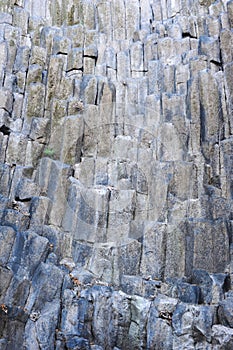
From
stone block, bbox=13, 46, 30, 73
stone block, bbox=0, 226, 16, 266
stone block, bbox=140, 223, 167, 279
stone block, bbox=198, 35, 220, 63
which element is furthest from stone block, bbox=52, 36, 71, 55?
stone block, bbox=0, 226, 16, 266

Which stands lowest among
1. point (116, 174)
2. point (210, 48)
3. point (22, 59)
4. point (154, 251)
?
point (154, 251)

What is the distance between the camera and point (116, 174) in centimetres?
1595

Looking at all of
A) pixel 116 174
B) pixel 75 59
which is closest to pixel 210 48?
pixel 75 59

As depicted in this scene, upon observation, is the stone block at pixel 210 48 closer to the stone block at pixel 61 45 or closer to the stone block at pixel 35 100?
the stone block at pixel 61 45

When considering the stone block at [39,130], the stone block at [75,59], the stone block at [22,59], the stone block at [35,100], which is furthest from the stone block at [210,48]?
the stone block at [22,59]

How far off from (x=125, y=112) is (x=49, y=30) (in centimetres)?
589

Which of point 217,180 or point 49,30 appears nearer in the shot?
point 217,180

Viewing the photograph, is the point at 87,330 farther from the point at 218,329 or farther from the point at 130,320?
the point at 218,329

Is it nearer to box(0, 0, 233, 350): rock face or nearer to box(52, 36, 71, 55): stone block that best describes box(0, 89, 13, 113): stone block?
box(0, 0, 233, 350): rock face

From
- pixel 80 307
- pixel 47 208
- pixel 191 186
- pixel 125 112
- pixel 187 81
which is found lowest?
pixel 80 307

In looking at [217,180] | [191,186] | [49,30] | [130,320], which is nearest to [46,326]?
[130,320]

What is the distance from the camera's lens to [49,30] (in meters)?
21.1

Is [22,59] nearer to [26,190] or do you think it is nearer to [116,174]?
[26,190]

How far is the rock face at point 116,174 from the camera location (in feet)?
38.0
